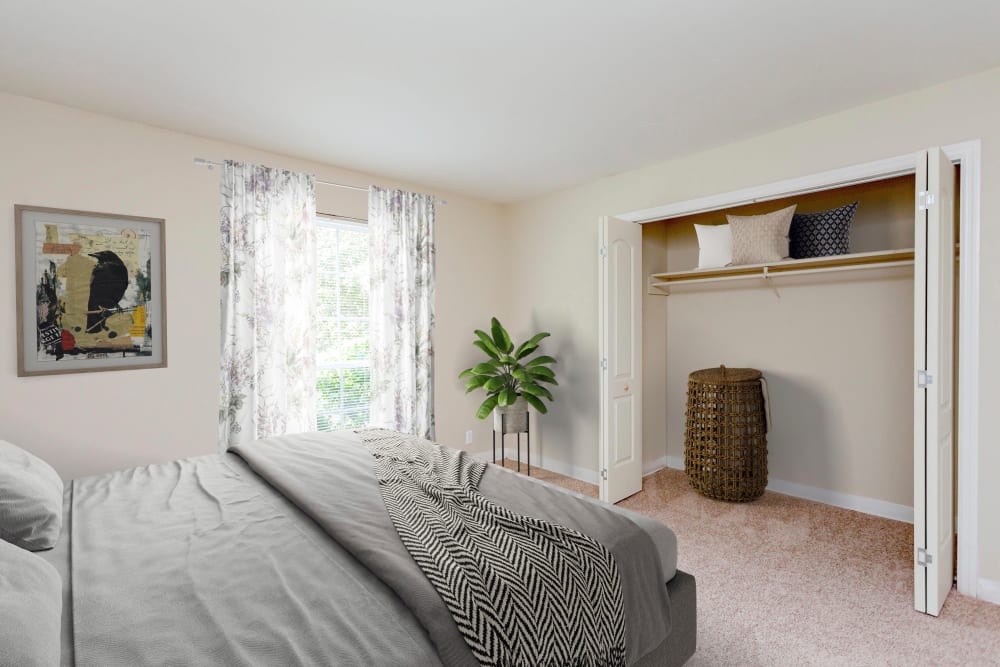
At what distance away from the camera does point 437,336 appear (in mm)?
4449

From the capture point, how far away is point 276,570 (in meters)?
1.36

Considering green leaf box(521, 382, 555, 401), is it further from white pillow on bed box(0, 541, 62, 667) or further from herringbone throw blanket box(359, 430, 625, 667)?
white pillow on bed box(0, 541, 62, 667)

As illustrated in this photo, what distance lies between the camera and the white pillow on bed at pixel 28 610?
867 mm

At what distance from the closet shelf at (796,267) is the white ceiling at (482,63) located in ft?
2.92

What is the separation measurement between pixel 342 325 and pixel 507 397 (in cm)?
147

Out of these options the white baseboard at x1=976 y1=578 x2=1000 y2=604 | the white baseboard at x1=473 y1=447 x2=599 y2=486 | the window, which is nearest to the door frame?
the white baseboard at x1=976 y1=578 x2=1000 y2=604

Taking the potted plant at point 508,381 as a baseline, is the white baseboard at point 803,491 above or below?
below

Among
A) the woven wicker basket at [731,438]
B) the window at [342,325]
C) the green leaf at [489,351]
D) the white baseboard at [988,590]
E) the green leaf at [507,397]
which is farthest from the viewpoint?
the green leaf at [489,351]

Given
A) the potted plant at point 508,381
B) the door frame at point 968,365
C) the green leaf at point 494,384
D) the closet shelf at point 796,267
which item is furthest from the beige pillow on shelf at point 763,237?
the green leaf at point 494,384

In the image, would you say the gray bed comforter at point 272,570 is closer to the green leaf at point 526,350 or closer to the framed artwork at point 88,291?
the framed artwork at point 88,291

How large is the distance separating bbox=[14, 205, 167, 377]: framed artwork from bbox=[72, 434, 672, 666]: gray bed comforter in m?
1.02

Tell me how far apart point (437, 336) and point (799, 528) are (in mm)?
3066

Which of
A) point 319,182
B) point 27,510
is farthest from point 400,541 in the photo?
point 319,182

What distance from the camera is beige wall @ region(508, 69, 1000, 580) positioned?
2.43 m
